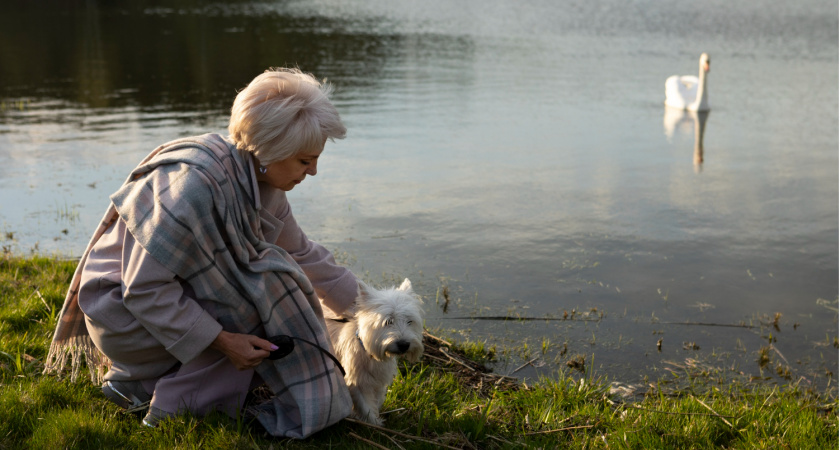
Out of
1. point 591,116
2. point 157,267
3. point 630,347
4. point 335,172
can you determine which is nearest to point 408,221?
point 335,172

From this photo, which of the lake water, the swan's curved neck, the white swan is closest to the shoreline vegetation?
the lake water

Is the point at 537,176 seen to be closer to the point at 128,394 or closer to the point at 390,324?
the point at 390,324

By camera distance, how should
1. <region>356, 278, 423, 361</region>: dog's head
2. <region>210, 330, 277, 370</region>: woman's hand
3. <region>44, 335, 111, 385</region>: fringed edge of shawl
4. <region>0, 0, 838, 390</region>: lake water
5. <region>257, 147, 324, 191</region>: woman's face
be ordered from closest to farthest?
<region>210, 330, 277, 370</region>: woman's hand < <region>257, 147, 324, 191</region>: woman's face < <region>356, 278, 423, 361</region>: dog's head < <region>44, 335, 111, 385</region>: fringed edge of shawl < <region>0, 0, 838, 390</region>: lake water

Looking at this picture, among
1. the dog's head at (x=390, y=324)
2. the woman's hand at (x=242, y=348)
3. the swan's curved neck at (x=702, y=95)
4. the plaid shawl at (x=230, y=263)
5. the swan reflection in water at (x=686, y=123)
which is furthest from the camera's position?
the swan's curved neck at (x=702, y=95)

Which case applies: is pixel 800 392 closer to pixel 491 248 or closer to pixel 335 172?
pixel 491 248

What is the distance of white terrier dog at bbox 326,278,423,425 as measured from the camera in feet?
12.1

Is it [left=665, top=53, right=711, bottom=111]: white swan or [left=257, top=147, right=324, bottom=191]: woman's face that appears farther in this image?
[left=665, top=53, right=711, bottom=111]: white swan

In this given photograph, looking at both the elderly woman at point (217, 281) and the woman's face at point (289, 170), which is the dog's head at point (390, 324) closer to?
the elderly woman at point (217, 281)

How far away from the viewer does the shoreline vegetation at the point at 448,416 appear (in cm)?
353

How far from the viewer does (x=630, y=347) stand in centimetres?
614

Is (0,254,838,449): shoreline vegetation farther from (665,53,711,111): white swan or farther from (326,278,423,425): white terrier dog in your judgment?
(665,53,711,111): white swan

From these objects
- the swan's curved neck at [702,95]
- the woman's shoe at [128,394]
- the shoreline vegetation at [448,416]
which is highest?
the swan's curved neck at [702,95]

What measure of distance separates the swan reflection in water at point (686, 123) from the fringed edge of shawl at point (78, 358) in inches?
434

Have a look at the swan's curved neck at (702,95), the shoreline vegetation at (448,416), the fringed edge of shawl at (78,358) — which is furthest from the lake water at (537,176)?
the fringed edge of shawl at (78,358)
